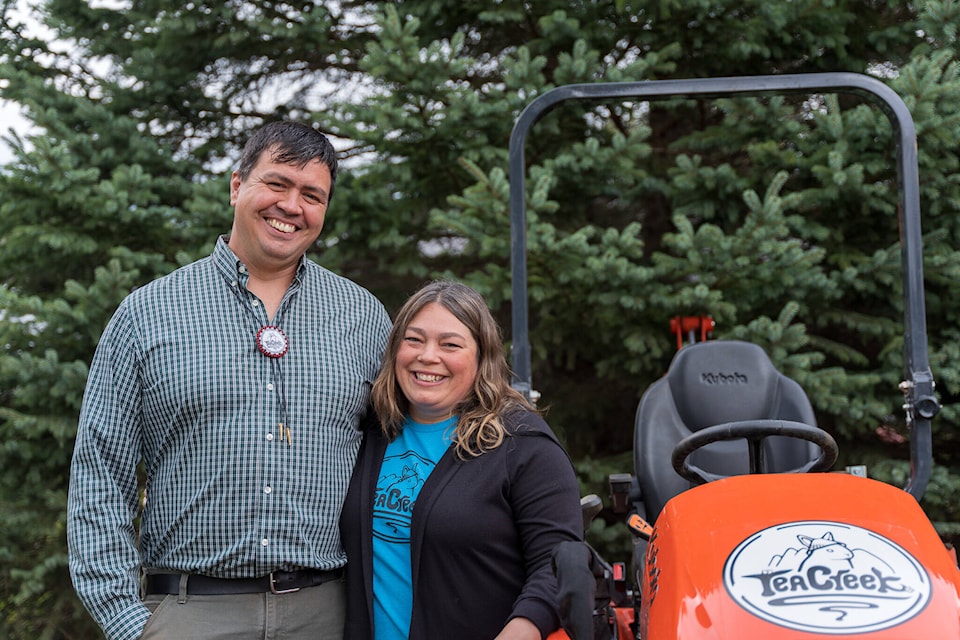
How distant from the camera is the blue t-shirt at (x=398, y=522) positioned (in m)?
2.04

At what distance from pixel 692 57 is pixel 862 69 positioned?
32.6 inches

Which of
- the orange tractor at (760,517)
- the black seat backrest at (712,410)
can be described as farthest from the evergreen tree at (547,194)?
the orange tractor at (760,517)

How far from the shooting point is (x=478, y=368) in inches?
87.2

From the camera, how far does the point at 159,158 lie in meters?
4.76

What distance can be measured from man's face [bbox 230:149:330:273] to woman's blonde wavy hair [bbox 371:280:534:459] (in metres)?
0.32

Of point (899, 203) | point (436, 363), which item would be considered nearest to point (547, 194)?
point (899, 203)

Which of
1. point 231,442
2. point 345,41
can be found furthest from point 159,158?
point 231,442

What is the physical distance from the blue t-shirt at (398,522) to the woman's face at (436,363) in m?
0.06

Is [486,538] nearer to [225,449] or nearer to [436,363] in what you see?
[436,363]

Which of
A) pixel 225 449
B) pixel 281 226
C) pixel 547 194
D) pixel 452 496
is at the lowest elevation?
pixel 452 496

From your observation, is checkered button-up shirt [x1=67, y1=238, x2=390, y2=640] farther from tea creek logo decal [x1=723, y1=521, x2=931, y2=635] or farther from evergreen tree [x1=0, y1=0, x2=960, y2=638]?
evergreen tree [x1=0, y1=0, x2=960, y2=638]

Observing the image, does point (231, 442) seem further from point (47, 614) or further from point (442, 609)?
point (47, 614)

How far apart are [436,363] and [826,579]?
37.2 inches

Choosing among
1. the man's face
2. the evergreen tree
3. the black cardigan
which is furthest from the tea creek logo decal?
the evergreen tree
